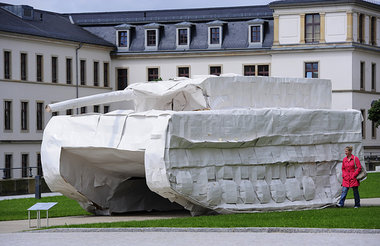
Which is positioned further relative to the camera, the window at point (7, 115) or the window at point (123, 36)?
the window at point (123, 36)

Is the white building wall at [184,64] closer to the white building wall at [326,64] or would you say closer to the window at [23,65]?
the white building wall at [326,64]

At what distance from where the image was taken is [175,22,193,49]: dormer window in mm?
77250

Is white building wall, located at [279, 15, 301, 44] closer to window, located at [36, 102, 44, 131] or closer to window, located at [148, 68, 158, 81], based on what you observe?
window, located at [148, 68, 158, 81]

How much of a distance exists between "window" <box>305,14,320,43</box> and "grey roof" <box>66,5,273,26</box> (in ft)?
13.2

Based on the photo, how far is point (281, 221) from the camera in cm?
2184

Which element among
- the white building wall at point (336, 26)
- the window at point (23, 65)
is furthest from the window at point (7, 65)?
the white building wall at point (336, 26)

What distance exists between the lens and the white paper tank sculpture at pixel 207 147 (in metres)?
24.1

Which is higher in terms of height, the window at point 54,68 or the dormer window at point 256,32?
the dormer window at point 256,32

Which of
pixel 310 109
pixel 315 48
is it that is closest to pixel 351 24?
pixel 315 48

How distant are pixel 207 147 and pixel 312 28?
1946 inches

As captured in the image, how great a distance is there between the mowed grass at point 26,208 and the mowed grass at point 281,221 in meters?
5.41

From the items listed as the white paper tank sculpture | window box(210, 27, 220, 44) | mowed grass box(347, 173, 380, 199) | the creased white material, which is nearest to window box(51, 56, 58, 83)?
window box(210, 27, 220, 44)
